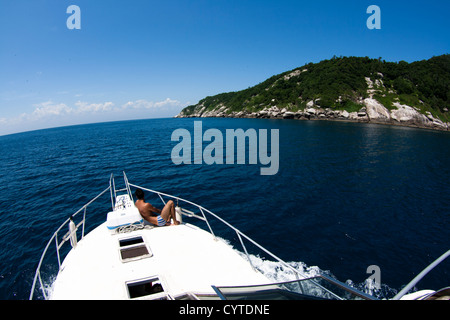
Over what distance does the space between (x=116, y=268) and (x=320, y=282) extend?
619 centimetres

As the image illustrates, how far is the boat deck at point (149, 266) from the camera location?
6.03m

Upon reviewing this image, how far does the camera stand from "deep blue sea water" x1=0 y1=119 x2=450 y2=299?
11.3m

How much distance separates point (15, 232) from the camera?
1484cm

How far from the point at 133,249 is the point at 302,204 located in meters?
13.9

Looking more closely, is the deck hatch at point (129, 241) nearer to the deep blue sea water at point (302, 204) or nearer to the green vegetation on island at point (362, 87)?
the deep blue sea water at point (302, 204)

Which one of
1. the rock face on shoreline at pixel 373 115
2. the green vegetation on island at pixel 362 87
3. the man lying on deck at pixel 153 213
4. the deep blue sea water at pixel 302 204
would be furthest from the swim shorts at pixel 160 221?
the green vegetation on island at pixel 362 87

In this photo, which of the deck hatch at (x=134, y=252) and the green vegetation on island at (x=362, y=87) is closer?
the deck hatch at (x=134, y=252)

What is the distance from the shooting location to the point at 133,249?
777cm

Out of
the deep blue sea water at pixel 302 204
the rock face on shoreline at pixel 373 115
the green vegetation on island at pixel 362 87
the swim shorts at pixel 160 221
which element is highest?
the green vegetation on island at pixel 362 87

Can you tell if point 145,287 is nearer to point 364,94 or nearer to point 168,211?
point 168,211

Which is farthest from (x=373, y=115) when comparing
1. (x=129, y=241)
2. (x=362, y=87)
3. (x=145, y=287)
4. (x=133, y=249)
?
(x=145, y=287)
